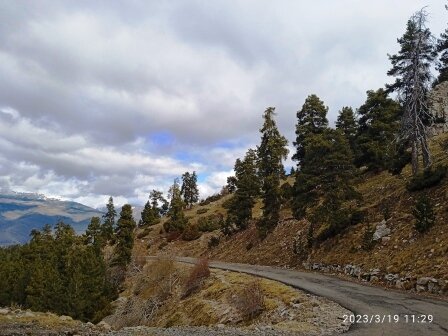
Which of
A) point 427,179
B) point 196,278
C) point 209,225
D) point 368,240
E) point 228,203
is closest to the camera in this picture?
point 368,240

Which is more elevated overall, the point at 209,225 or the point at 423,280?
the point at 209,225

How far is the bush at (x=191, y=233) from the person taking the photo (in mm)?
67438

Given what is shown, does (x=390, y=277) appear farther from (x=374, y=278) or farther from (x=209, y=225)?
(x=209, y=225)

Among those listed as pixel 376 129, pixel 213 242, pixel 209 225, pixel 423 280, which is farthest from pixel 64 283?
pixel 376 129

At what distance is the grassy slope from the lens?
861 inches

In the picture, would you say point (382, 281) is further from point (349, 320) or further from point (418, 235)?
point (349, 320)

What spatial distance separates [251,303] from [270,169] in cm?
3090

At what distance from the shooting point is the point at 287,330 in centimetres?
1421

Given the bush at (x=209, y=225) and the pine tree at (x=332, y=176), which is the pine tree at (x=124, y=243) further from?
the pine tree at (x=332, y=176)

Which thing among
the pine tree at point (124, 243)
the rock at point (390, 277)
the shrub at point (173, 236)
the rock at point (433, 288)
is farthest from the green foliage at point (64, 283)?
the rock at point (433, 288)

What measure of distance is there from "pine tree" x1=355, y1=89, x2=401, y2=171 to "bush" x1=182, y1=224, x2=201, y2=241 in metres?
30.8

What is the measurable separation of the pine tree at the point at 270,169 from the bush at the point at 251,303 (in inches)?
938

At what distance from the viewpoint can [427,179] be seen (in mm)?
28766

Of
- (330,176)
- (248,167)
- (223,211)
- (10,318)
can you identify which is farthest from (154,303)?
(223,211)
